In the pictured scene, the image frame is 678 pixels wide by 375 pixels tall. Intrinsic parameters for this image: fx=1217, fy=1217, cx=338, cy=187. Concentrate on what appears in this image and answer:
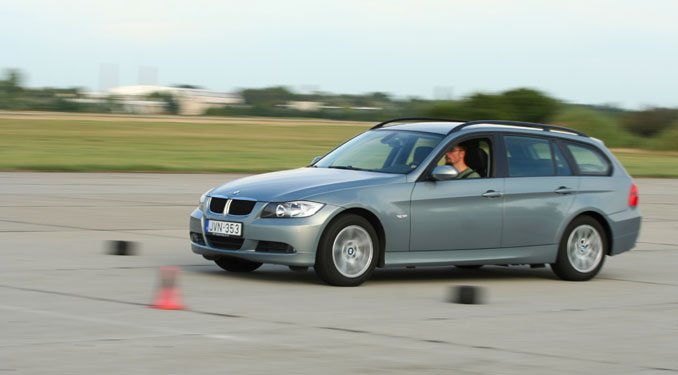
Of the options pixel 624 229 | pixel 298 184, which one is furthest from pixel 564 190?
pixel 298 184

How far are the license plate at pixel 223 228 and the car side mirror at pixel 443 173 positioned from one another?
1.94m

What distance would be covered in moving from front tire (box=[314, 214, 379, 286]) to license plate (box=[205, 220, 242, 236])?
77cm

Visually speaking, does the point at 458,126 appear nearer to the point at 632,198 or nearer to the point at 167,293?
the point at 632,198

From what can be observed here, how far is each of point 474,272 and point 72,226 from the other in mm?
5703

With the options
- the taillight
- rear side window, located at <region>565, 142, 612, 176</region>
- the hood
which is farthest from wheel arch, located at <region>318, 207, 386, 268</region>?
the taillight

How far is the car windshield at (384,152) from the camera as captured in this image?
38.8ft

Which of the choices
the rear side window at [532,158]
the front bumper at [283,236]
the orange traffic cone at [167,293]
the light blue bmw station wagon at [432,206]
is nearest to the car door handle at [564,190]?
the light blue bmw station wagon at [432,206]

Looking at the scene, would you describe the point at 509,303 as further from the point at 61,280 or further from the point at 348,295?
the point at 61,280

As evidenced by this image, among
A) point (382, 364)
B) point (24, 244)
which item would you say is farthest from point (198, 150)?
point (382, 364)

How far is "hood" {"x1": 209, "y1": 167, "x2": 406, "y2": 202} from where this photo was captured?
432 inches

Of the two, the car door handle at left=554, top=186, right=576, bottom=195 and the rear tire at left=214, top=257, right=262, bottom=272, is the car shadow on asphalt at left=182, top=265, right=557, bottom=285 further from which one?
the car door handle at left=554, top=186, right=576, bottom=195

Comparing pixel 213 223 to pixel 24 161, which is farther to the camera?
pixel 24 161

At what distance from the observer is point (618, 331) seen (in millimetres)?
9242

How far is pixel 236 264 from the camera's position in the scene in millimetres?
11984
